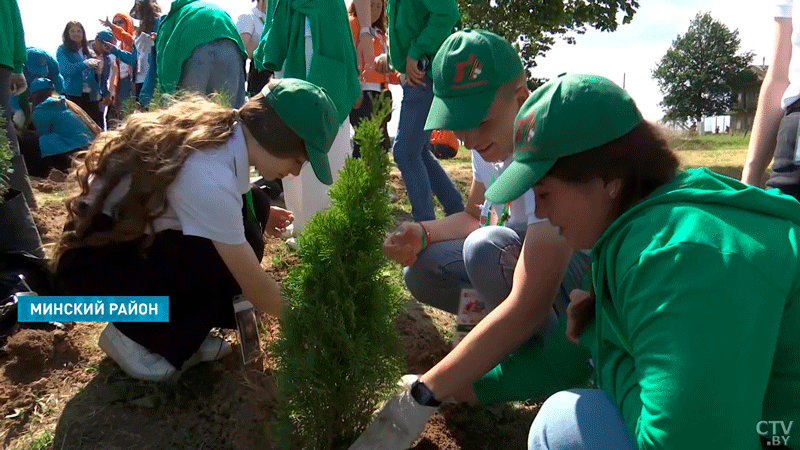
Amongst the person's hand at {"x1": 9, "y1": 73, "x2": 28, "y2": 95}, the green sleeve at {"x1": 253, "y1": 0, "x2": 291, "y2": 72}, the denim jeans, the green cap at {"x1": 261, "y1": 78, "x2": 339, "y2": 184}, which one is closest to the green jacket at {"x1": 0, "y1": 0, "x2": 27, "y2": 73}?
the person's hand at {"x1": 9, "y1": 73, "x2": 28, "y2": 95}

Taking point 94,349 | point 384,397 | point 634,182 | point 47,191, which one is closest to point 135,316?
point 94,349

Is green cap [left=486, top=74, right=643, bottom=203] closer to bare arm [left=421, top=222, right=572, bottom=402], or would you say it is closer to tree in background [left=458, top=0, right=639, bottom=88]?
bare arm [left=421, top=222, right=572, bottom=402]

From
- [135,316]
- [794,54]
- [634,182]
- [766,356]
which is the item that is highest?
[794,54]

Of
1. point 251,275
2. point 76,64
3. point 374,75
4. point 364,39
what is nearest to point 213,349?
point 251,275

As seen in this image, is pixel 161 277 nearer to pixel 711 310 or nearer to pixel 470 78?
pixel 470 78

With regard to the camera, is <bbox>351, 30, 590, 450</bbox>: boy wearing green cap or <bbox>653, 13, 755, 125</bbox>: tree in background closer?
<bbox>351, 30, 590, 450</bbox>: boy wearing green cap

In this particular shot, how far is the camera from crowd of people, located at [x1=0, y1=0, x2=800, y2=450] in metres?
1.31

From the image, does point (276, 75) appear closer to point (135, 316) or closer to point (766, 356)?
point (135, 316)

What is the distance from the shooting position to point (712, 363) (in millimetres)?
1261

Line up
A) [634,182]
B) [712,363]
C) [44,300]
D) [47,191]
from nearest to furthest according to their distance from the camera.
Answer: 1. [712,363]
2. [634,182]
3. [44,300]
4. [47,191]

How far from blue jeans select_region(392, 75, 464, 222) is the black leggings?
6.57ft

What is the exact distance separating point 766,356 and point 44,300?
3122 millimetres

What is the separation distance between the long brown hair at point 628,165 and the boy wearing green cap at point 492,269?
1.86 ft

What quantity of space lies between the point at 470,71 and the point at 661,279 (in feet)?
4.63
